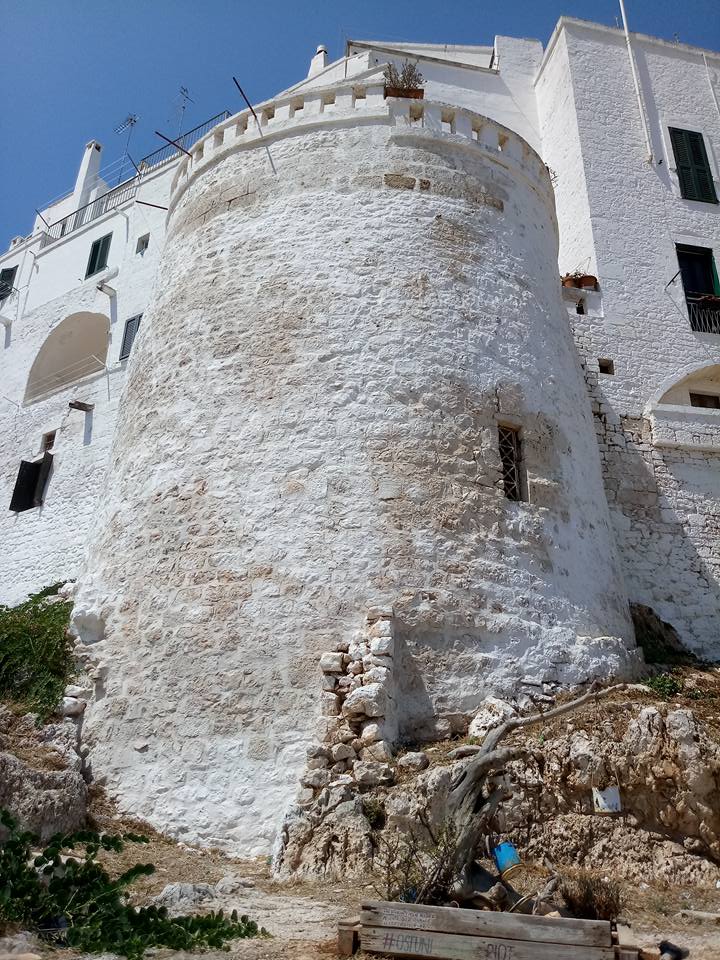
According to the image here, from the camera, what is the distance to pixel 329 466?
8.16 meters

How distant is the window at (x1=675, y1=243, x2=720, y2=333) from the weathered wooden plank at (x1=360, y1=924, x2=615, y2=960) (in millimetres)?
12511

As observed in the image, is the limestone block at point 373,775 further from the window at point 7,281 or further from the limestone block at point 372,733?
the window at point 7,281

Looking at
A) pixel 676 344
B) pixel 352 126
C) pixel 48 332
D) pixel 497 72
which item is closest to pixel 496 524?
pixel 352 126

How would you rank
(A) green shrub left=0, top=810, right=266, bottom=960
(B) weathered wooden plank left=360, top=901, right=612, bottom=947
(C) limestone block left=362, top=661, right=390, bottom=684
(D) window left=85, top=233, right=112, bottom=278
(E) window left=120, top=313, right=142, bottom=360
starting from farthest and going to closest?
(D) window left=85, top=233, right=112, bottom=278 → (E) window left=120, top=313, right=142, bottom=360 → (C) limestone block left=362, top=661, right=390, bottom=684 → (B) weathered wooden plank left=360, top=901, right=612, bottom=947 → (A) green shrub left=0, top=810, right=266, bottom=960

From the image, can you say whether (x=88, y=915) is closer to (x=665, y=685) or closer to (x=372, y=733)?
(x=372, y=733)

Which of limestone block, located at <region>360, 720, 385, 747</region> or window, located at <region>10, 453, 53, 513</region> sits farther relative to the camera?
window, located at <region>10, 453, 53, 513</region>

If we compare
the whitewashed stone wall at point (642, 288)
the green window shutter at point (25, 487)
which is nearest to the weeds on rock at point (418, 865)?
the whitewashed stone wall at point (642, 288)

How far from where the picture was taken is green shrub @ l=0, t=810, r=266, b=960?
4289 mm

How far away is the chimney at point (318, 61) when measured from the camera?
65.7ft

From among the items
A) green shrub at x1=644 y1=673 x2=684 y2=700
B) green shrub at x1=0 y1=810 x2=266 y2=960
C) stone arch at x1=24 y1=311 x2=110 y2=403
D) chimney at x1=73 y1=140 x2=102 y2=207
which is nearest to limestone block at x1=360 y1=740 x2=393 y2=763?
green shrub at x1=0 y1=810 x2=266 y2=960

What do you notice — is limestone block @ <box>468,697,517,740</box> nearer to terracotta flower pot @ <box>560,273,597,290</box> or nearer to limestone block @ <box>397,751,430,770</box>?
limestone block @ <box>397,751,430,770</box>

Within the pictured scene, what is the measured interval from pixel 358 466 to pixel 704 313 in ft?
31.9

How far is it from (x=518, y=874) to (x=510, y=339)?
5610 mm

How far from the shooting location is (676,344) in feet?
47.4
